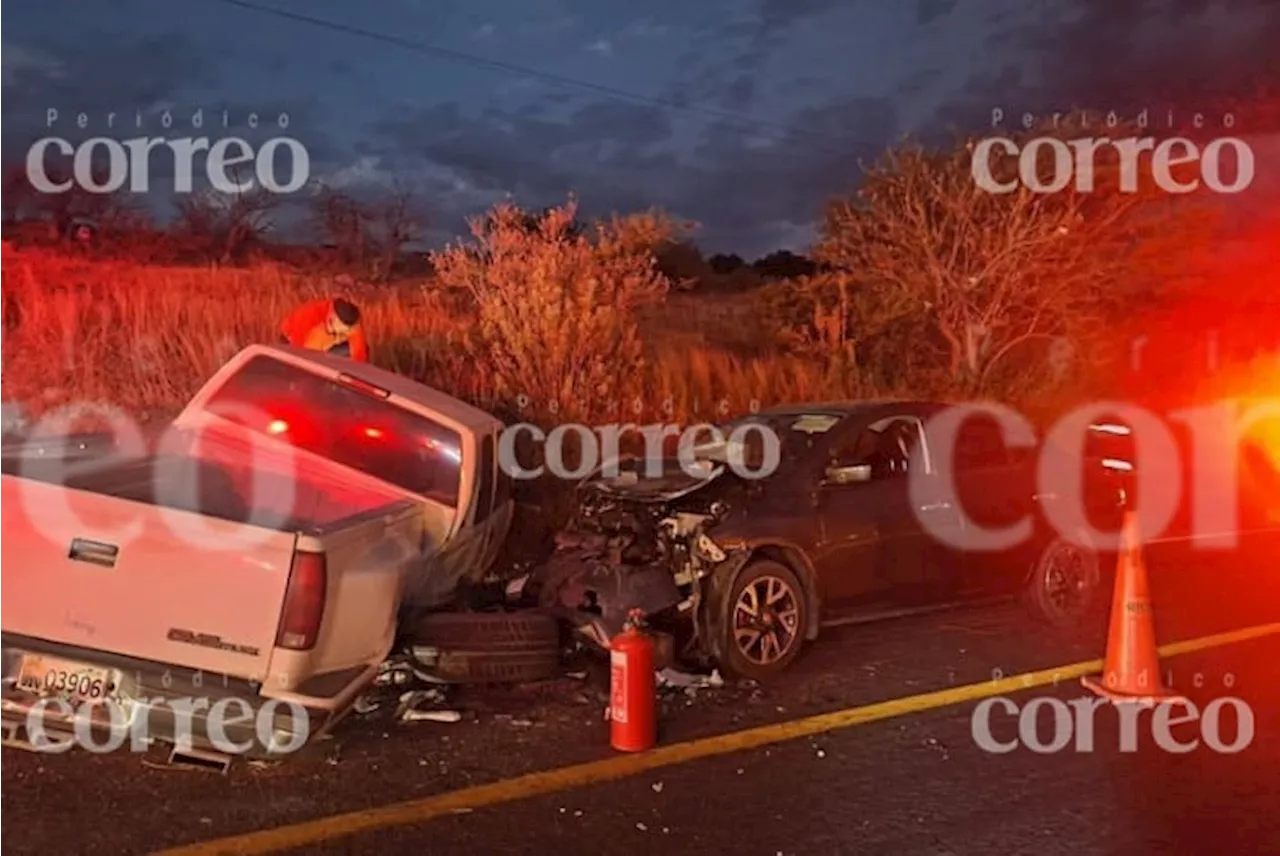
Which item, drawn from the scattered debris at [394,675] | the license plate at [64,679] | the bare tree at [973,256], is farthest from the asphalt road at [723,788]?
the bare tree at [973,256]

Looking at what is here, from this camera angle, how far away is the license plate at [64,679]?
505 centimetres

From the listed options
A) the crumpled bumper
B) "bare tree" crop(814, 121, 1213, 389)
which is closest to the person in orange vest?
the crumpled bumper

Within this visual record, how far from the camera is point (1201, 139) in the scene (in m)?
25.7

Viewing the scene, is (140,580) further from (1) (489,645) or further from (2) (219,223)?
(2) (219,223)

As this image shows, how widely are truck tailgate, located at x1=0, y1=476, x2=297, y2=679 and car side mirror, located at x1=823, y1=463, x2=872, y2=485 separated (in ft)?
12.0

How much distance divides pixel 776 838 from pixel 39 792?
2.92m

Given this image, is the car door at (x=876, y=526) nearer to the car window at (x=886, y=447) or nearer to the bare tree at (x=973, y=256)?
the car window at (x=886, y=447)

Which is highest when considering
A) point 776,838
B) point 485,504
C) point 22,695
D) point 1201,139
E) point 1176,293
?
point 1201,139

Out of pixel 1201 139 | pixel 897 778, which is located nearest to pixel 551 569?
pixel 897 778

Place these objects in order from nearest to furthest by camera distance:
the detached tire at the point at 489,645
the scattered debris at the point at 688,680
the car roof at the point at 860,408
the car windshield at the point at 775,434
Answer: the detached tire at the point at 489,645 < the scattered debris at the point at 688,680 < the car windshield at the point at 775,434 < the car roof at the point at 860,408

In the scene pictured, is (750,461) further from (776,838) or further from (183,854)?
(183,854)

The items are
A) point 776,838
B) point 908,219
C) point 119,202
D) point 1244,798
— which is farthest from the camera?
point 119,202

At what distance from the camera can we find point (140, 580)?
5.00 meters

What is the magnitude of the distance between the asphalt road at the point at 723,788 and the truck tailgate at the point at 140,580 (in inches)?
26.0
